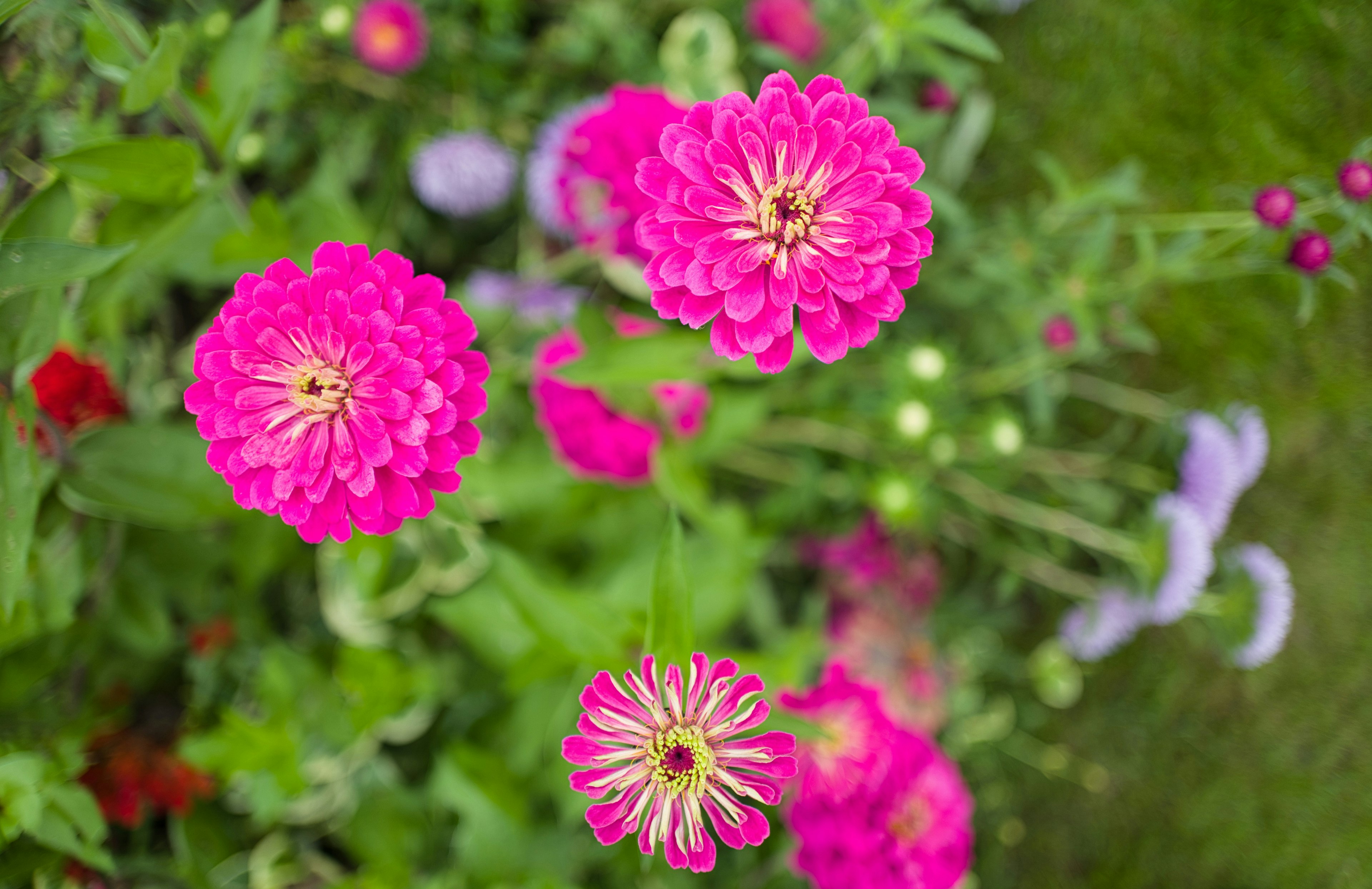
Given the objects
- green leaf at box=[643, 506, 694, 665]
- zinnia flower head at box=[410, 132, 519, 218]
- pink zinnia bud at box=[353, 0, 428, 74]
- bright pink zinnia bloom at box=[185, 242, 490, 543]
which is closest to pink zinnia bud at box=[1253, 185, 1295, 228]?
green leaf at box=[643, 506, 694, 665]

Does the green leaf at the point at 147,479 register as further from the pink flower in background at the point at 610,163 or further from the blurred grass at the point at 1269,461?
the blurred grass at the point at 1269,461

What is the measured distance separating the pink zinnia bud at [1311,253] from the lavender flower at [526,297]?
992mm

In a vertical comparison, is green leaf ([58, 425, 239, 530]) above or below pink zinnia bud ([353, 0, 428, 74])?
below

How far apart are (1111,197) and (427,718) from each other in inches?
51.7

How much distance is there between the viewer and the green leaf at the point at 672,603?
0.62 meters

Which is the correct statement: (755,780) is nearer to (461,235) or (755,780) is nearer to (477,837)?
(477,837)

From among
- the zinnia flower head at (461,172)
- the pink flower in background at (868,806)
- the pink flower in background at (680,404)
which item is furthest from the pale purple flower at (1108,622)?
the zinnia flower head at (461,172)

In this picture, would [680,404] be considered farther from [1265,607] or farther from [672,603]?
[1265,607]

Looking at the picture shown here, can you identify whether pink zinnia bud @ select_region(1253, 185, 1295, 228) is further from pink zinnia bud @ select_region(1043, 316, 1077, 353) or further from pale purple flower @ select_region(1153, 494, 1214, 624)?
pale purple flower @ select_region(1153, 494, 1214, 624)

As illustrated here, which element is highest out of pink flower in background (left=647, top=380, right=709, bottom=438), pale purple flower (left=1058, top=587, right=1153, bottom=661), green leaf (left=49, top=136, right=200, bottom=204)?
green leaf (left=49, top=136, right=200, bottom=204)

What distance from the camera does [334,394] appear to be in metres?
0.60

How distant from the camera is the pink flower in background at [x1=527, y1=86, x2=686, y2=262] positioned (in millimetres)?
943

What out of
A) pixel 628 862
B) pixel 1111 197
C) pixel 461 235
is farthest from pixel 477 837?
pixel 1111 197

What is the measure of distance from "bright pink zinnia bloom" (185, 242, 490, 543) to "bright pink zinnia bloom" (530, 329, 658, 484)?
1.41ft
